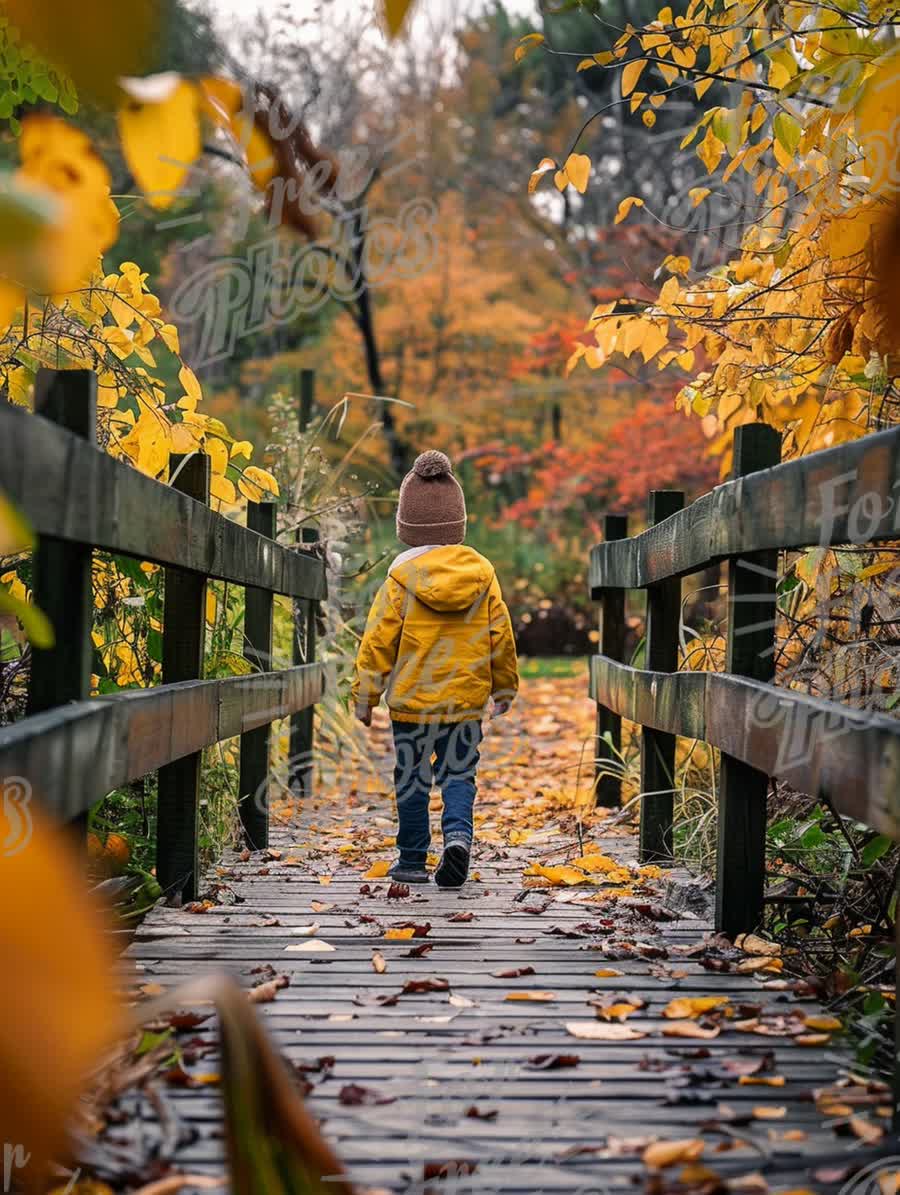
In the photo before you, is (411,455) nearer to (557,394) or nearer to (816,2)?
(557,394)

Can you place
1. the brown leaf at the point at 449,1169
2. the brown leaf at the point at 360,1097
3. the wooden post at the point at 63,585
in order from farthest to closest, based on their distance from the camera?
the wooden post at the point at 63,585, the brown leaf at the point at 360,1097, the brown leaf at the point at 449,1169

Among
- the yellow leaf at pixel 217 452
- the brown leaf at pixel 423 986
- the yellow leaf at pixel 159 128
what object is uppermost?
the yellow leaf at pixel 217 452

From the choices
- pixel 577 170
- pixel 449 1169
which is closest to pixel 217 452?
pixel 577 170

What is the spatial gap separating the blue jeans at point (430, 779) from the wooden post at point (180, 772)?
2.97 ft

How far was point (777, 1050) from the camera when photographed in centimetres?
209

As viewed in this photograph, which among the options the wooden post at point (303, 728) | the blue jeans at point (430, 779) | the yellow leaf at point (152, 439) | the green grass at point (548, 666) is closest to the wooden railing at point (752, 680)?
the blue jeans at point (430, 779)

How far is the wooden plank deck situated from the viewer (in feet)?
5.42

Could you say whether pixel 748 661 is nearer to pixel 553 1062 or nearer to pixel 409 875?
pixel 553 1062

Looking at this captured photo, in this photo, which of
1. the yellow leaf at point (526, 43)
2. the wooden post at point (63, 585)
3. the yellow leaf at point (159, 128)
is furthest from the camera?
the yellow leaf at point (526, 43)

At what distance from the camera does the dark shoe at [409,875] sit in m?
3.91

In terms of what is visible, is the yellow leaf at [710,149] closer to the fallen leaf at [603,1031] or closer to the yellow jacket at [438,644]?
the yellow jacket at [438,644]

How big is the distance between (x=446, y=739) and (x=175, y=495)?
171 cm

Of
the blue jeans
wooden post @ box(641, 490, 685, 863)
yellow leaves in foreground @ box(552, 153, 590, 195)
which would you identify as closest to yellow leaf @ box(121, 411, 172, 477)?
the blue jeans

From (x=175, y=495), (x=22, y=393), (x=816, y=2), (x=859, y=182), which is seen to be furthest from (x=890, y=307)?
(x=22, y=393)
